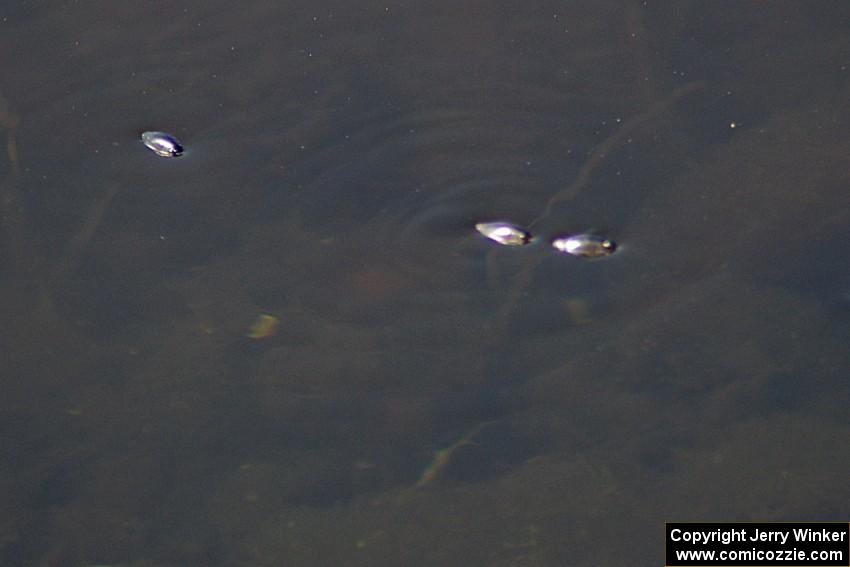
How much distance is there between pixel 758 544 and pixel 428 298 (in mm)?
1692

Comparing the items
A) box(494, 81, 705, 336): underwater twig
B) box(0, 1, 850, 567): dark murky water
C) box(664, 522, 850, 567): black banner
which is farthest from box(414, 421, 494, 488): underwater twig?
box(664, 522, 850, 567): black banner

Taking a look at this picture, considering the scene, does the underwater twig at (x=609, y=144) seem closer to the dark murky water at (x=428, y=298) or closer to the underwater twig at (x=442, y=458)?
the dark murky water at (x=428, y=298)

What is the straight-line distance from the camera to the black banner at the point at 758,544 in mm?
4160

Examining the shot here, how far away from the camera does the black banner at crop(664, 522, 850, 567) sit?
4160 mm

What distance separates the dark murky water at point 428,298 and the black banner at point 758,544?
57 mm

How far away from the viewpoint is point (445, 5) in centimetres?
441

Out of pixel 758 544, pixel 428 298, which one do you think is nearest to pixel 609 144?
pixel 428 298

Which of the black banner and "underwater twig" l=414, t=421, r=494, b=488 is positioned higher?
"underwater twig" l=414, t=421, r=494, b=488

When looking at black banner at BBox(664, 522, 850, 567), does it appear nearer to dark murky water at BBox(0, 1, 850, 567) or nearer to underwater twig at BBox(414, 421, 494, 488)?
dark murky water at BBox(0, 1, 850, 567)

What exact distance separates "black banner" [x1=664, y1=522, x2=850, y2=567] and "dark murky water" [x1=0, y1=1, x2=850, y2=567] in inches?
2.2

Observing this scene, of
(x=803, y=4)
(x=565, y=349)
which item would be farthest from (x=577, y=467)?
(x=803, y=4)

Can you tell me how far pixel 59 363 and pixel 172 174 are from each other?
0.93 m

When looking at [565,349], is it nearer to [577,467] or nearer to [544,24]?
[577,467]

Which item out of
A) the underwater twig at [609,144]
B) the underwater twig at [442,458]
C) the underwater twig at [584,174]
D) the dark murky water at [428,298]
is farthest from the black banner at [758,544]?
the underwater twig at [609,144]
